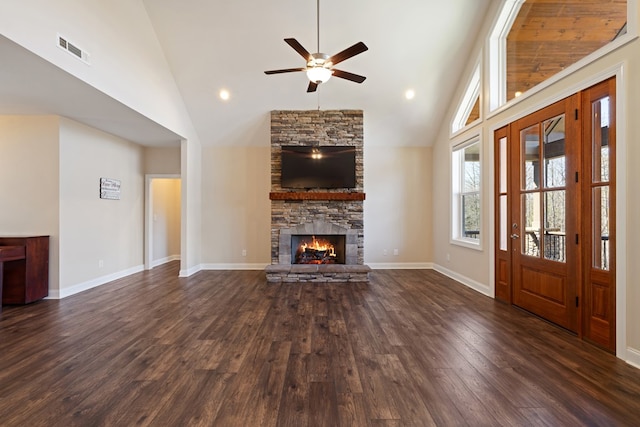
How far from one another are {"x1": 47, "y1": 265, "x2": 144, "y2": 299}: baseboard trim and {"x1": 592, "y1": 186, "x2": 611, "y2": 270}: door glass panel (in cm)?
655

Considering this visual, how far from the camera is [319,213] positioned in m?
5.98

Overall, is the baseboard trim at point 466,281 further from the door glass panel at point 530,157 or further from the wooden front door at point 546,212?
the door glass panel at point 530,157

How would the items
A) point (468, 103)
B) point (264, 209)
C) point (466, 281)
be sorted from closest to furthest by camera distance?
point (466, 281) < point (468, 103) < point (264, 209)

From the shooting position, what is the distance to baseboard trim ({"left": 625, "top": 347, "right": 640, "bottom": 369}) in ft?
7.75

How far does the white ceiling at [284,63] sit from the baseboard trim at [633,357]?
452 centimetres

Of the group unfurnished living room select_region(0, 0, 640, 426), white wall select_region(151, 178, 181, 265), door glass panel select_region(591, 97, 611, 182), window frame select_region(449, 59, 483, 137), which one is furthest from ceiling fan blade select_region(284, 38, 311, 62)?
white wall select_region(151, 178, 181, 265)

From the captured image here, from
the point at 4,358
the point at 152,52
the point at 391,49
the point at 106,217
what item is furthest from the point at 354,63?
the point at 4,358

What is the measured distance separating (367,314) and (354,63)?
4048mm

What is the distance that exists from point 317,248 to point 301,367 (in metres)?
3.87

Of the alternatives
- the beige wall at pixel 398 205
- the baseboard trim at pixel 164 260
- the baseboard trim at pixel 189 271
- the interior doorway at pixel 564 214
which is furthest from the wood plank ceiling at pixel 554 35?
the baseboard trim at pixel 164 260

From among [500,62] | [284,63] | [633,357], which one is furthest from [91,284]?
[500,62]

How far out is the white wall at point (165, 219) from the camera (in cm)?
705

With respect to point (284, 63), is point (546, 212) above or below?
below

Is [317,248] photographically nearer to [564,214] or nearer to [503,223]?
[503,223]
